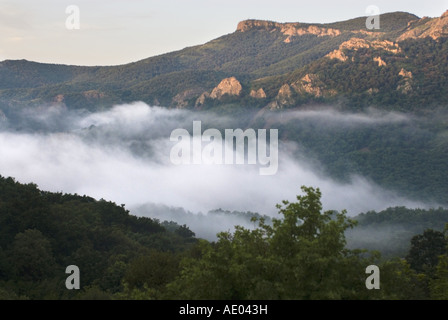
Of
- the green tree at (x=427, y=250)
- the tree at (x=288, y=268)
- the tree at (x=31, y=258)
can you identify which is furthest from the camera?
the green tree at (x=427, y=250)

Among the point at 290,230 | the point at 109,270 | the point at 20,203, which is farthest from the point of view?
the point at 20,203

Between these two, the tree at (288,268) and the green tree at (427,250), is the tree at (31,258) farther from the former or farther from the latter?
the green tree at (427,250)

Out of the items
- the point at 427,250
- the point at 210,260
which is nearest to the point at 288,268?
the point at 210,260

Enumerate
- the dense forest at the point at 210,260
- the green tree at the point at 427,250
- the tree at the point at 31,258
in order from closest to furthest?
the dense forest at the point at 210,260 → the tree at the point at 31,258 → the green tree at the point at 427,250

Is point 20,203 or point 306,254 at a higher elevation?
point 20,203

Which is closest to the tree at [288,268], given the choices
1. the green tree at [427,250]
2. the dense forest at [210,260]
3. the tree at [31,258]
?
the dense forest at [210,260]

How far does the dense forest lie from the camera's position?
2403cm

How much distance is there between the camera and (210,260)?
2581 centimetres

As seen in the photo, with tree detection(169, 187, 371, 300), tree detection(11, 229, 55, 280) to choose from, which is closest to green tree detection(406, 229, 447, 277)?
tree detection(11, 229, 55, 280)

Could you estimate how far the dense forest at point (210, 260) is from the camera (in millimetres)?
24031

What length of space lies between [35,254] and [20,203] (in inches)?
414
